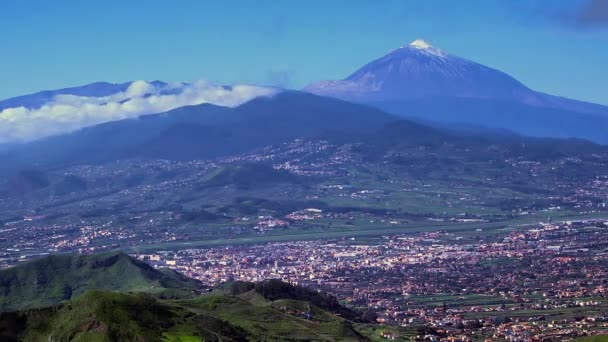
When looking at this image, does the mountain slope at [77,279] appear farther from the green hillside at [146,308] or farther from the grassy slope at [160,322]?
the grassy slope at [160,322]

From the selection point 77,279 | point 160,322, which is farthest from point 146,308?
point 77,279

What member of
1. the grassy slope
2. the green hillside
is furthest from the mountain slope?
the grassy slope

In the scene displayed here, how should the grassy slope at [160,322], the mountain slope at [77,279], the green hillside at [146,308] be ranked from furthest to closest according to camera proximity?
the mountain slope at [77,279], the green hillside at [146,308], the grassy slope at [160,322]

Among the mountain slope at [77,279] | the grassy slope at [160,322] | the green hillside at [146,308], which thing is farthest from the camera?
the mountain slope at [77,279]

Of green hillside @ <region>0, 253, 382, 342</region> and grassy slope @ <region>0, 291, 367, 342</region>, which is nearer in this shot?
grassy slope @ <region>0, 291, 367, 342</region>

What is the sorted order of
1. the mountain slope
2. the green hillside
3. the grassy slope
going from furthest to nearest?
1. the mountain slope
2. the green hillside
3. the grassy slope

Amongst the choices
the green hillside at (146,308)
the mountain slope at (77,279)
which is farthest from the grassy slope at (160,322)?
the mountain slope at (77,279)

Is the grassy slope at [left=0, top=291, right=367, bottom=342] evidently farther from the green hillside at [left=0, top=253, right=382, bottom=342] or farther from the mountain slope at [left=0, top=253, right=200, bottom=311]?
the mountain slope at [left=0, top=253, right=200, bottom=311]

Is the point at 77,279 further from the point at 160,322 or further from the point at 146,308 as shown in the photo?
the point at 160,322
